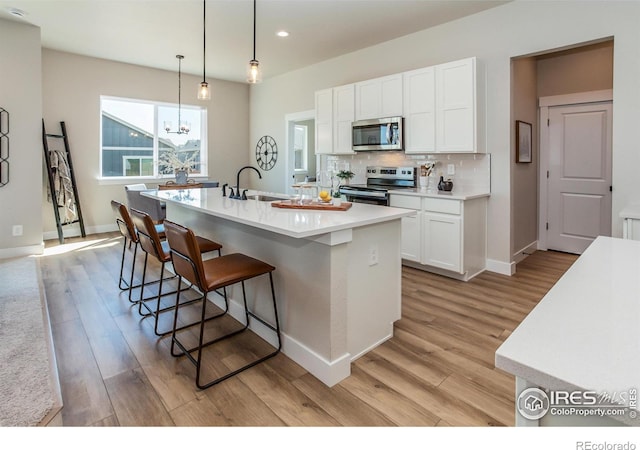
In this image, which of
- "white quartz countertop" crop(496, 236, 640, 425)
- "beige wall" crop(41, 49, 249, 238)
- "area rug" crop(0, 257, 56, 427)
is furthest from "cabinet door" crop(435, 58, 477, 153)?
"beige wall" crop(41, 49, 249, 238)

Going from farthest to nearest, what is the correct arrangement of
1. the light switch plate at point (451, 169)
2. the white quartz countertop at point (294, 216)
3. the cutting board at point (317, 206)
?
the light switch plate at point (451, 169) < the cutting board at point (317, 206) < the white quartz countertop at point (294, 216)

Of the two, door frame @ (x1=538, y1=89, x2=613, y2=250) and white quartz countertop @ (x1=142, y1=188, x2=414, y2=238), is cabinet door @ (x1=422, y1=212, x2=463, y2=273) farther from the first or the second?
door frame @ (x1=538, y1=89, x2=613, y2=250)

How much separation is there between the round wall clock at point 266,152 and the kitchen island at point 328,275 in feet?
15.3

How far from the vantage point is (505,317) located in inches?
117

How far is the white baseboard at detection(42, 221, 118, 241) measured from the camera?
578 cm

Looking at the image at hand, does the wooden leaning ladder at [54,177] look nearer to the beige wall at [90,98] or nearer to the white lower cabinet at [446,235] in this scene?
the beige wall at [90,98]

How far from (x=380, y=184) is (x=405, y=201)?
90 cm

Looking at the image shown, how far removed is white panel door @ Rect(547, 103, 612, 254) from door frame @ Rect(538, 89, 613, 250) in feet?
0.16

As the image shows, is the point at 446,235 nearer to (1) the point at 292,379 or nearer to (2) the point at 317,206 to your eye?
(2) the point at 317,206

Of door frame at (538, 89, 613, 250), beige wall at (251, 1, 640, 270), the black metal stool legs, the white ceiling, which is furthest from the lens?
door frame at (538, 89, 613, 250)

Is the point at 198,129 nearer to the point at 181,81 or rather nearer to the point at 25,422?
the point at 181,81

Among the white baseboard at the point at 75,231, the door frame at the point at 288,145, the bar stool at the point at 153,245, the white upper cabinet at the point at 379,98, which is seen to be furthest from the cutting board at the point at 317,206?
the white baseboard at the point at 75,231

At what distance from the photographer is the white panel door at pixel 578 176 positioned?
4.70 m

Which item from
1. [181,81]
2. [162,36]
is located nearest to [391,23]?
[162,36]
